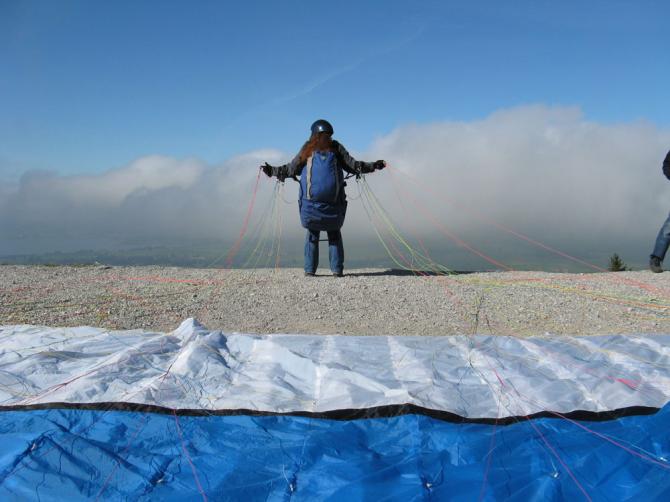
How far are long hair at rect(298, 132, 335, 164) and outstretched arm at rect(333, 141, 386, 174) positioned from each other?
118mm

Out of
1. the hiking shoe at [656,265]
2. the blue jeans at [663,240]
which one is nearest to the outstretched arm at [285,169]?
the blue jeans at [663,240]

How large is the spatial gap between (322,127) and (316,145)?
0.95ft

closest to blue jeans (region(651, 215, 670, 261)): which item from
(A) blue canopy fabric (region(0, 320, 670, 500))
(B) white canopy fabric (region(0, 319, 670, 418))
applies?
(B) white canopy fabric (region(0, 319, 670, 418))

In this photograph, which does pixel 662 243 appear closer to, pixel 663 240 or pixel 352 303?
pixel 663 240

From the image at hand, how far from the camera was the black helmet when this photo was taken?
754 cm

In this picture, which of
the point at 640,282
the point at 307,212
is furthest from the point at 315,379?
the point at 640,282

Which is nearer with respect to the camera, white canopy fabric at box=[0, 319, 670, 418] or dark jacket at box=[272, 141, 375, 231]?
white canopy fabric at box=[0, 319, 670, 418]

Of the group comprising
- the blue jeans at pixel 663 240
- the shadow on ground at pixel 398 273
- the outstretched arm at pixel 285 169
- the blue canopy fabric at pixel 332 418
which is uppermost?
the outstretched arm at pixel 285 169

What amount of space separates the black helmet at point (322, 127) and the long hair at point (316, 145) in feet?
0.16

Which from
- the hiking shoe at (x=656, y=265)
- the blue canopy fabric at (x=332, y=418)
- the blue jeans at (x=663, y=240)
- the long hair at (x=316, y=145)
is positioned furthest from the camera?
the hiking shoe at (x=656, y=265)

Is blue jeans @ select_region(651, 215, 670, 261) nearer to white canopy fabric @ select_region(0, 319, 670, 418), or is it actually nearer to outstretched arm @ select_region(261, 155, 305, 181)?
white canopy fabric @ select_region(0, 319, 670, 418)

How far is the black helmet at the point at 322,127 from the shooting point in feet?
24.7

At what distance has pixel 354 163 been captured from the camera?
24.9 ft

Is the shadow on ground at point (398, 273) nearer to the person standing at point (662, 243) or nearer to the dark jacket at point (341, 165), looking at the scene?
the dark jacket at point (341, 165)
